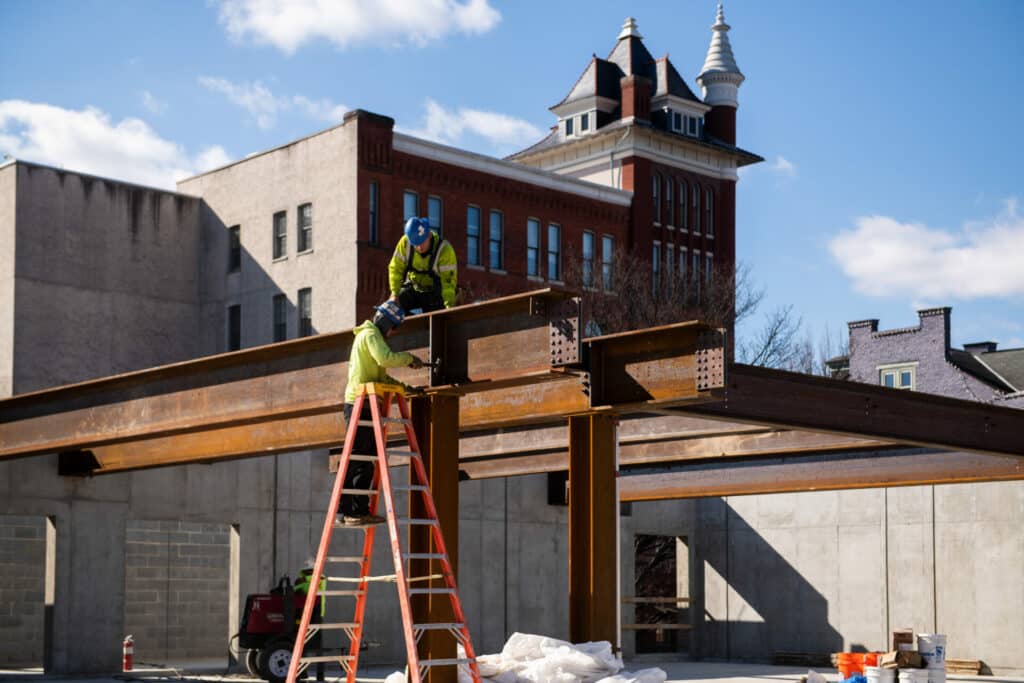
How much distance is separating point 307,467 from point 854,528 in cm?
1162

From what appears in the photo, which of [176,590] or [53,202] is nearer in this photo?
[176,590]

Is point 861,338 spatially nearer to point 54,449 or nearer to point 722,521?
point 722,521

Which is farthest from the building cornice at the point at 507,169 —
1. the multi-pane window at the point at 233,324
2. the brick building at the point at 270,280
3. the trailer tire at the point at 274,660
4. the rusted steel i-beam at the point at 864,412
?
the rusted steel i-beam at the point at 864,412

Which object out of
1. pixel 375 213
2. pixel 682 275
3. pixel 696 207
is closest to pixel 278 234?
pixel 375 213

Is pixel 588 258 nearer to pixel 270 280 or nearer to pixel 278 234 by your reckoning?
pixel 278 234

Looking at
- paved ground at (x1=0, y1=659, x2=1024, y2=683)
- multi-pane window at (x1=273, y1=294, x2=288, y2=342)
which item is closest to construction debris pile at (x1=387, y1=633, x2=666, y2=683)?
paved ground at (x1=0, y1=659, x2=1024, y2=683)

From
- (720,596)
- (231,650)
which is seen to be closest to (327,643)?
(231,650)

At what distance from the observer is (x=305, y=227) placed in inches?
1965

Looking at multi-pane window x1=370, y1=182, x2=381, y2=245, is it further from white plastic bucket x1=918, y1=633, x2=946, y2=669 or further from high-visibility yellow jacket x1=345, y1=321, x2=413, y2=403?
high-visibility yellow jacket x1=345, y1=321, x2=413, y2=403

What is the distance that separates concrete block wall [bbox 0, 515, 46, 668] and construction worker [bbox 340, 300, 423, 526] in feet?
53.1

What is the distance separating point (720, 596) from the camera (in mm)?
33750

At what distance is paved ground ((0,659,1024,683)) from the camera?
911 inches

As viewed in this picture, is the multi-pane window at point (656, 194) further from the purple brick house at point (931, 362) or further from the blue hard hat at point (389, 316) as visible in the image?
the blue hard hat at point (389, 316)

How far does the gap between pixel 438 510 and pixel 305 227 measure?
36692mm
